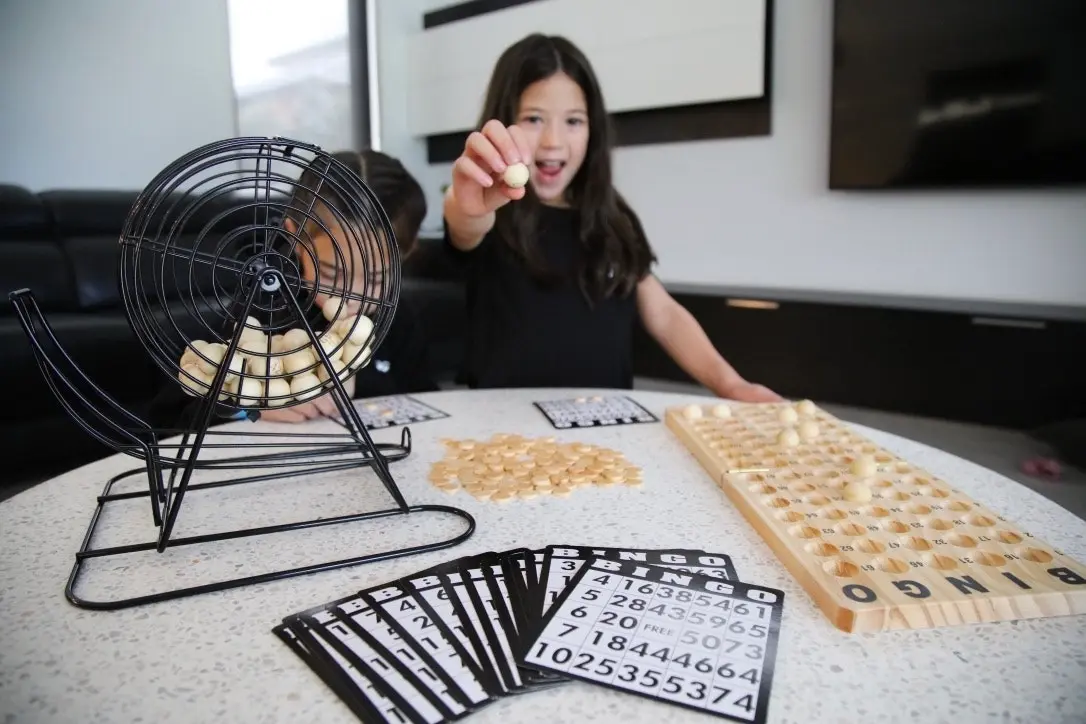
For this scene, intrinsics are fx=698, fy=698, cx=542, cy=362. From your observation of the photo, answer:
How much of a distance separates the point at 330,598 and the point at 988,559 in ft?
1.59

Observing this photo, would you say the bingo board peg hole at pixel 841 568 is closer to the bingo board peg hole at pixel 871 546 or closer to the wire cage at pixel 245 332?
the bingo board peg hole at pixel 871 546

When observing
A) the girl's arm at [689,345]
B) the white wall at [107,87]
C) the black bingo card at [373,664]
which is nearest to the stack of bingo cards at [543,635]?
the black bingo card at [373,664]

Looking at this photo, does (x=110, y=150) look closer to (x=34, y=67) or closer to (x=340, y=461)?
(x=34, y=67)

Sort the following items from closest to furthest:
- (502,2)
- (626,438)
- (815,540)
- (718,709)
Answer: (718,709) < (815,540) < (626,438) < (502,2)

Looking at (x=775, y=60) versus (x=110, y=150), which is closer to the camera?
(x=775, y=60)

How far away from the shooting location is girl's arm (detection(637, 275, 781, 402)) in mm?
1165

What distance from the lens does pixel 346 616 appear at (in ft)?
1.54

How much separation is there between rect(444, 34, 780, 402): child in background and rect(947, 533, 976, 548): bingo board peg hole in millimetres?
780

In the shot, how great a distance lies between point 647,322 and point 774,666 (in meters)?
1.12

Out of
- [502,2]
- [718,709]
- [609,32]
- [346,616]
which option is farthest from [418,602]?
[502,2]

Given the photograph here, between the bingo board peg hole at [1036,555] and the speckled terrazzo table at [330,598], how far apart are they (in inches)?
2.3

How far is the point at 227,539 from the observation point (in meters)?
0.58

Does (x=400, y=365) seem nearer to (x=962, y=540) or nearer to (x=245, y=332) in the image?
(x=245, y=332)

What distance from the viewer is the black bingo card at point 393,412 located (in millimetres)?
926
